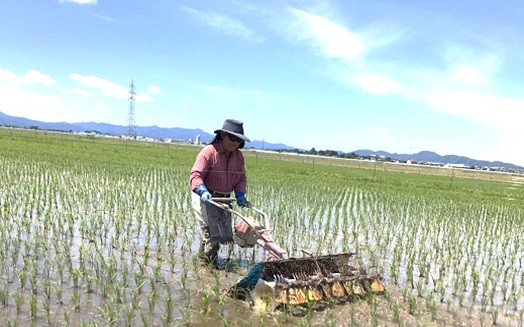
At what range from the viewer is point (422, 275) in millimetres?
5434

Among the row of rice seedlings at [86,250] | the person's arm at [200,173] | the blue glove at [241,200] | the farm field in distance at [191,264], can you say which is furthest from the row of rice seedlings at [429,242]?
the row of rice seedlings at [86,250]

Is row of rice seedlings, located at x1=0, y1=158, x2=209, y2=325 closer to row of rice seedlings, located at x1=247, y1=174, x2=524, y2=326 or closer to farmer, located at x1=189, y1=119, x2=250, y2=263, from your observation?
farmer, located at x1=189, y1=119, x2=250, y2=263

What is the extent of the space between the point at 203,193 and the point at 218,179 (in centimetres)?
47

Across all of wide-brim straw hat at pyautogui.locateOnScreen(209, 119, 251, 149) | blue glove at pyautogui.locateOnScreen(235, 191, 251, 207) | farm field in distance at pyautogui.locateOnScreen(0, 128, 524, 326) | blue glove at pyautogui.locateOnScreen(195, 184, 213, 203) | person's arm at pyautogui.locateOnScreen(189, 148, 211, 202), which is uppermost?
wide-brim straw hat at pyautogui.locateOnScreen(209, 119, 251, 149)

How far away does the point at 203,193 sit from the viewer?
4.68 metres

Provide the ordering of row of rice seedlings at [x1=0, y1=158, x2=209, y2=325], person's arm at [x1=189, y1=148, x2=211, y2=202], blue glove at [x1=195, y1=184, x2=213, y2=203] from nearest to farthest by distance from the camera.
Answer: row of rice seedlings at [x1=0, y1=158, x2=209, y2=325]
blue glove at [x1=195, y1=184, x2=213, y2=203]
person's arm at [x1=189, y1=148, x2=211, y2=202]

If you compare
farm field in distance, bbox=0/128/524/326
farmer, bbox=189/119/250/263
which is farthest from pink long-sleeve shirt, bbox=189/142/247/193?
farm field in distance, bbox=0/128/524/326

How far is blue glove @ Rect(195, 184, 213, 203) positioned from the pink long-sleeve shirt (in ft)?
0.23

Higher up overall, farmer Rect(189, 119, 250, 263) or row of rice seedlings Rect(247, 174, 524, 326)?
farmer Rect(189, 119, 250, 263)

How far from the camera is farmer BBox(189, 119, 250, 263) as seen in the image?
193 inches

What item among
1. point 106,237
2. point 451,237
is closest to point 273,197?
point 451,237

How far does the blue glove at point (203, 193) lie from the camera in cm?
462

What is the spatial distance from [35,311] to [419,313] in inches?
129

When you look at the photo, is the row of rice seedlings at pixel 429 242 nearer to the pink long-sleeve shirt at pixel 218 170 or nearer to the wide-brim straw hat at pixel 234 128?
the pink long-sleeve shirt at pixel 218 170
